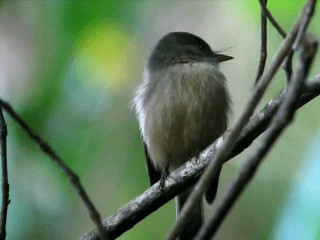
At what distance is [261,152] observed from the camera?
4.66 feet

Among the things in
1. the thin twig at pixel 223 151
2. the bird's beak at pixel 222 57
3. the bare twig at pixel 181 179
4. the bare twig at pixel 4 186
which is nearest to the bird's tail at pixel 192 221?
the bare twig at pixel 181 179

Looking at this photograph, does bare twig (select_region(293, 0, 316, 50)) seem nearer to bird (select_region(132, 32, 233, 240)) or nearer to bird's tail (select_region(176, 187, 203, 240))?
bird (select_region(132, 32, 233, 240))

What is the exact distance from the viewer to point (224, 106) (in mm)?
3471

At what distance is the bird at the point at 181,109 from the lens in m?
3.41

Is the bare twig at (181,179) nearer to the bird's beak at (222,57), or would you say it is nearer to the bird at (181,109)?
the bird at (181,109)

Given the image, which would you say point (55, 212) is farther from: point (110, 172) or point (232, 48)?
point (232, 48)

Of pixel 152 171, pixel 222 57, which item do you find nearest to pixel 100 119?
pixel 152 171

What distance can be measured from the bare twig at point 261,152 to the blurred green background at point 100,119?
1002 mm

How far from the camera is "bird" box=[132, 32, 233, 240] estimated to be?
341 centimetres

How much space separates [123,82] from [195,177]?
3.93 ft

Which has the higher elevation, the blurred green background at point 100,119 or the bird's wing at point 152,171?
the blurred green background at point 100,119

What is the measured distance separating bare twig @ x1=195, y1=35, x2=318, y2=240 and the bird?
179 cm

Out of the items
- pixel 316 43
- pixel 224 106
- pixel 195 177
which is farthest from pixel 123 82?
pixel 316 43

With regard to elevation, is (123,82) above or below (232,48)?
above
